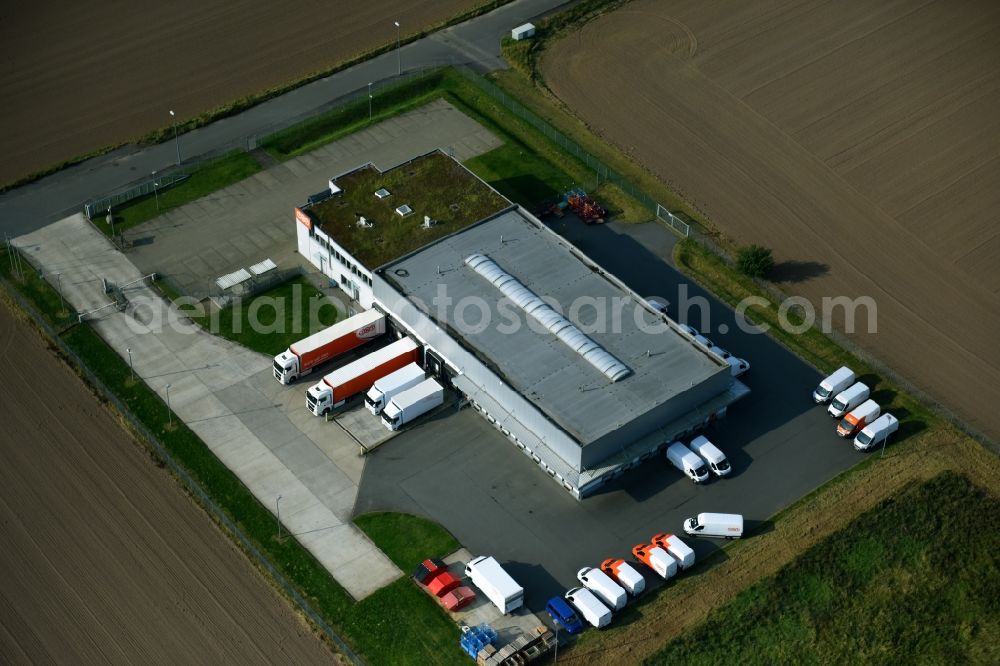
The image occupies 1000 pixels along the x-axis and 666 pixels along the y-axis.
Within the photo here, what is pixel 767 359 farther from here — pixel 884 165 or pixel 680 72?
pixel 680 72

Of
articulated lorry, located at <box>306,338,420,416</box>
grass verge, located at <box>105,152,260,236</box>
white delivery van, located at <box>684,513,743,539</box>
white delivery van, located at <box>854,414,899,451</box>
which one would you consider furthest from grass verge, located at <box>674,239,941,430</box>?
grass verge, located at <box>105,152,260,236</box>

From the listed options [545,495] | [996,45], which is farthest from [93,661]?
[996,45]

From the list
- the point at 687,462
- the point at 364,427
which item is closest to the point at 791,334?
the point at 687,462

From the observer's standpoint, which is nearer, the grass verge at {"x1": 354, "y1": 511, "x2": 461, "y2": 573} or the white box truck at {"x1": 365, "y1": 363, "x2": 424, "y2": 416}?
the grass verge at {"x1": 354, "y1": 511, "x2": 461, "y2": 573}

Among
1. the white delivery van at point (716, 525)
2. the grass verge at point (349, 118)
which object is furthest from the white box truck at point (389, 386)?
the grass verge at point (349, 118)

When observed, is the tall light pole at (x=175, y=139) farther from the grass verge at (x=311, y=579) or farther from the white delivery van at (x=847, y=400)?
the white delivery van at (x=847, y=400)

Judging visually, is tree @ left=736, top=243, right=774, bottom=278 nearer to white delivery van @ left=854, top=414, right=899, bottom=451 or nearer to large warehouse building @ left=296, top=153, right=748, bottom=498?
large warehouse building @ left=296, top=153, right=748, bottom=498
